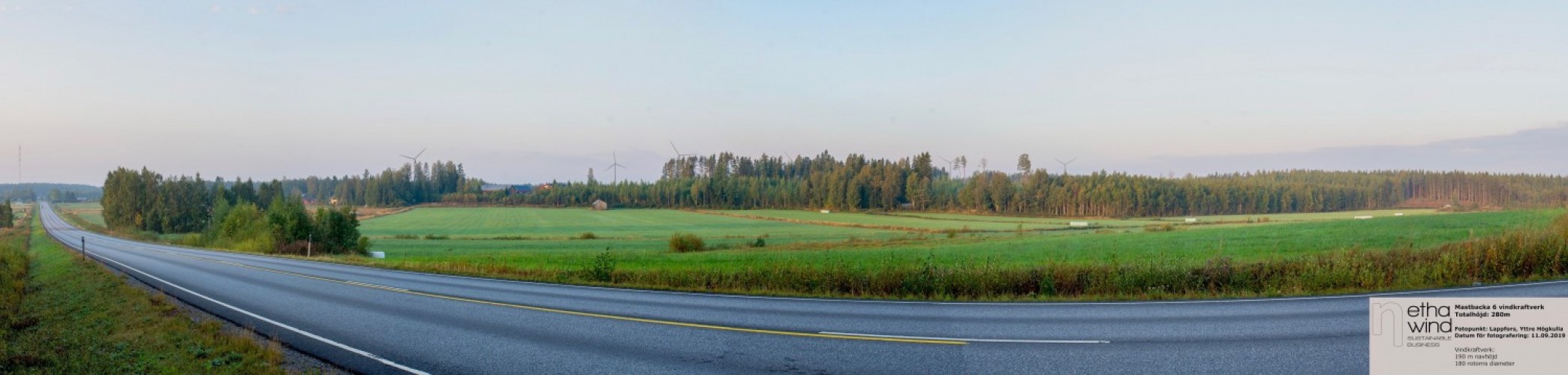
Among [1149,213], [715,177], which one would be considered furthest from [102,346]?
[715,177]

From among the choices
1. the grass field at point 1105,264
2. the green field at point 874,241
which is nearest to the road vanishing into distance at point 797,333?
the grass field at point 1105,264

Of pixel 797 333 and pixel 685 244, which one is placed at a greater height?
pixel 797 333

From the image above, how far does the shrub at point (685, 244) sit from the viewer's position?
168 ft

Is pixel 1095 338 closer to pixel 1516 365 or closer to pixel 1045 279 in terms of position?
pixel 1516 365

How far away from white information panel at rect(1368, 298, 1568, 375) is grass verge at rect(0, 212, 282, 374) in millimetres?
13264

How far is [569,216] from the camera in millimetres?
128500

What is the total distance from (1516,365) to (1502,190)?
413 ft

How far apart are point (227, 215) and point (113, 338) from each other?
71368mm

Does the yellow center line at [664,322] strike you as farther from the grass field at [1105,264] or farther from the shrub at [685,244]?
the shrub at [685,244]

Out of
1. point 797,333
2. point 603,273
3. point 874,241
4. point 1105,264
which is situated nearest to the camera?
point 797,333

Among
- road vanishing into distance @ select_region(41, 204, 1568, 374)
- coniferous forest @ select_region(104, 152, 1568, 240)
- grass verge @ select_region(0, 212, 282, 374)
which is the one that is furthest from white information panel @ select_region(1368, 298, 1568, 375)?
coniferous forest @ select_region(104, 152, 1568, 240)

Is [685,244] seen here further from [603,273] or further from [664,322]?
[664,322]

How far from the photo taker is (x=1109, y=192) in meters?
127

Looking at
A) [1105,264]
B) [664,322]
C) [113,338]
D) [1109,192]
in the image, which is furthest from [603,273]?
[1109,192]
